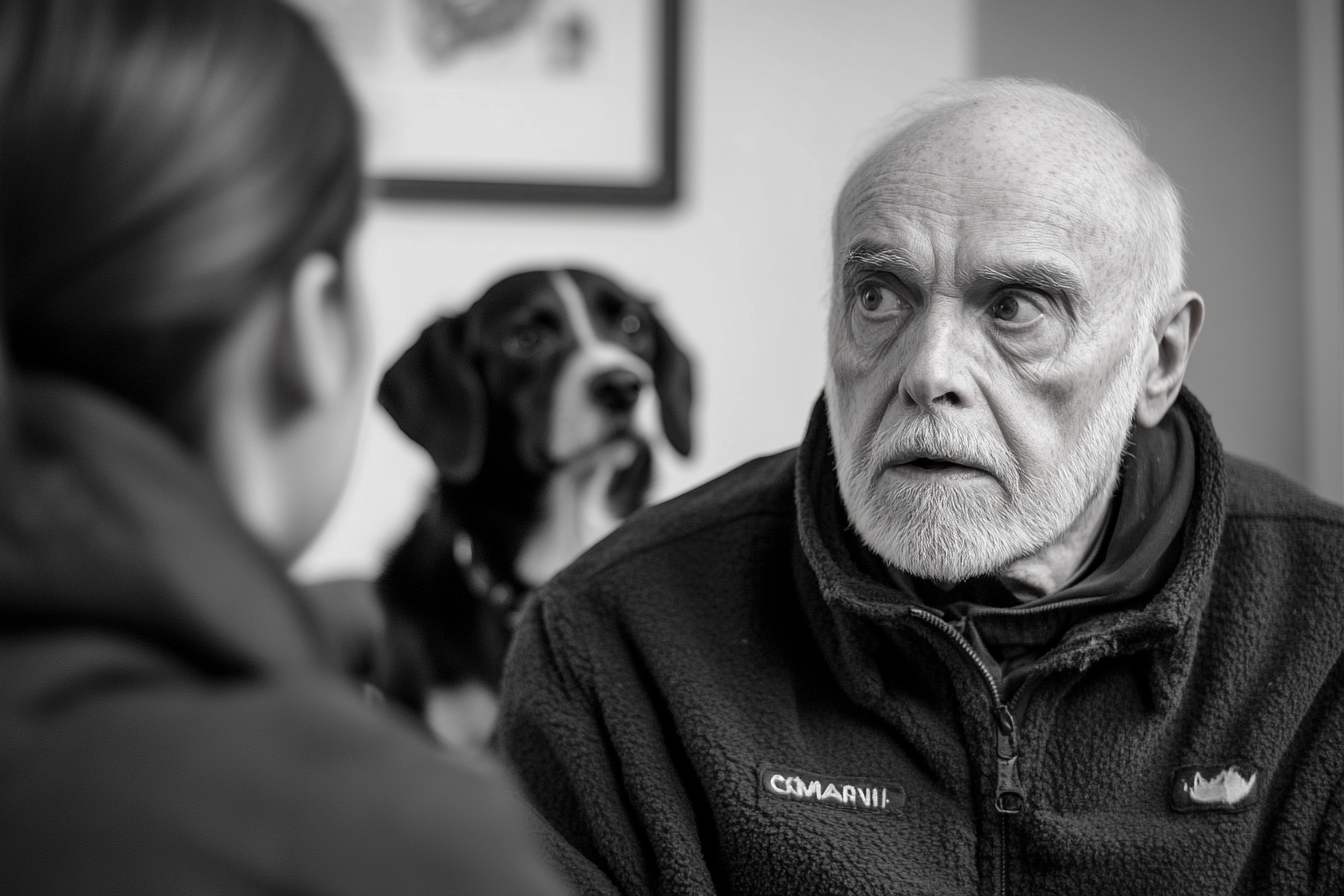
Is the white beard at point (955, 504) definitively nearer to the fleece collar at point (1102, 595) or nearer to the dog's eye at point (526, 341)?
the fleece collar at point (1102, 595)

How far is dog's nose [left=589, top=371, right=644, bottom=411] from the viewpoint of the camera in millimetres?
1891

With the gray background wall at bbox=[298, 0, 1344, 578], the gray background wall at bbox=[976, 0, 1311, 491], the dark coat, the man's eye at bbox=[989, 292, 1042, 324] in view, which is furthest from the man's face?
the gray background wall at bbox=[976, 0, 1311, 491]

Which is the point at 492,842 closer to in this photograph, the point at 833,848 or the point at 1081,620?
the point at 833,848

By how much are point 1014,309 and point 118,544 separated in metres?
0.99

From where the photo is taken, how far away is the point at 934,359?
49.6 inches

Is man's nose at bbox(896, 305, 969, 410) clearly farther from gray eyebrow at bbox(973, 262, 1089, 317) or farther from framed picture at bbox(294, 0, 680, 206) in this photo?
framed picture at bbox(294, 0, 680, 206)

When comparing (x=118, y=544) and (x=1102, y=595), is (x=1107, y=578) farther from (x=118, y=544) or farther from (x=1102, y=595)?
(x=118, y=544)

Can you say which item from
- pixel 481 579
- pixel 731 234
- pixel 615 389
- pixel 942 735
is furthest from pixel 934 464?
pixel 731 234

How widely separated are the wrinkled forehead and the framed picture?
1223 mm

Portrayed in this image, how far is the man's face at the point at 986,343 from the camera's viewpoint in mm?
1261

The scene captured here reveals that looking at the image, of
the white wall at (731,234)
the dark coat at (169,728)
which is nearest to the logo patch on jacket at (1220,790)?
the dark coat at (169,728)

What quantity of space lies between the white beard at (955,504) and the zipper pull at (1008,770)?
0.14m

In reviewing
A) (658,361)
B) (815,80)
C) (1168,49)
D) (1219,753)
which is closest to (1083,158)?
(1219,753)

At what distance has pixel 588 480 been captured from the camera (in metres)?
1.97
